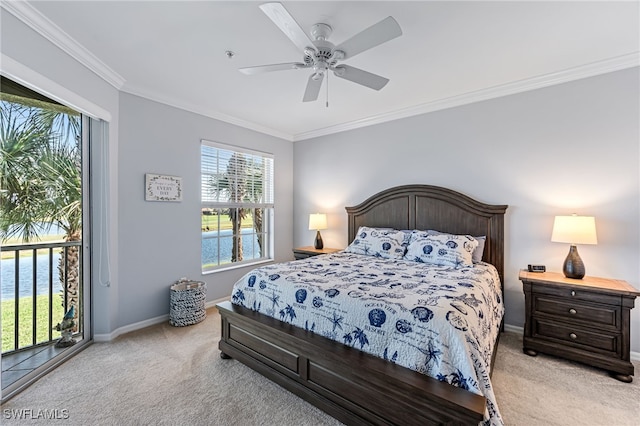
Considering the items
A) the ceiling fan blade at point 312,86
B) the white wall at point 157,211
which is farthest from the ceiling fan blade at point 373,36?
the white wall at point 157,211

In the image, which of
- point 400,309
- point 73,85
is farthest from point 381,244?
point 73,85

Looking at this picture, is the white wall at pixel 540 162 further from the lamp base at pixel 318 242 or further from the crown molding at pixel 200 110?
the crown molding at pixel 200 110

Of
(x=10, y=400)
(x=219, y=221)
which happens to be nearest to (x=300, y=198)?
(x=219, y=221)

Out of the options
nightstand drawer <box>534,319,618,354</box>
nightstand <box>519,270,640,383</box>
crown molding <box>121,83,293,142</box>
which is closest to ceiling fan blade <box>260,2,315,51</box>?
crown molding <box>121,83,293,142</box>

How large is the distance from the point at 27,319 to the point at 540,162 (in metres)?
5.20

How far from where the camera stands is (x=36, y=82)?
79.8 inches

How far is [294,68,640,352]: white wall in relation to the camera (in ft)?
8.55

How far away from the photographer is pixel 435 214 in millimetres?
3574

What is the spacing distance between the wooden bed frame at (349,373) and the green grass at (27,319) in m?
1.68

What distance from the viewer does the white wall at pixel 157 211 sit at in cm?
308

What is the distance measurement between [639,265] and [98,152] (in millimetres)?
5146

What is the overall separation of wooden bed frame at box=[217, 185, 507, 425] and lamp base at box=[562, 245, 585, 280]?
1.93ft

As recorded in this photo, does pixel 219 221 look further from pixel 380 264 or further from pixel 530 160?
pixel 530 160

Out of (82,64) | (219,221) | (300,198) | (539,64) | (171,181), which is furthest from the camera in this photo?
(300,198)
